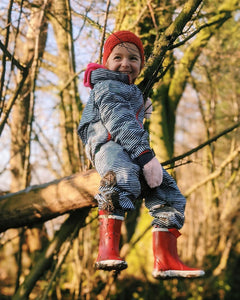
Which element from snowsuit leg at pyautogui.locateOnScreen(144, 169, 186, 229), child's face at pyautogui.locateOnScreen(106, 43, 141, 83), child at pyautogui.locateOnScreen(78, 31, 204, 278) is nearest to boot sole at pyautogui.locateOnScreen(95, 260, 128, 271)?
child at pyautogui.locateOnScreen(78, 31, 204, 278)

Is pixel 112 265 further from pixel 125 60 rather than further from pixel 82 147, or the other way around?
pixel 82 147

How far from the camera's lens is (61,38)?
497 centimetres

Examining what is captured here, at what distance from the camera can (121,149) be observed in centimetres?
216

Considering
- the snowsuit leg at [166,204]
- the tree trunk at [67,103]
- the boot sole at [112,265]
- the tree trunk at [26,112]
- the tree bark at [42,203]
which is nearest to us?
the boot sole at [112,265]

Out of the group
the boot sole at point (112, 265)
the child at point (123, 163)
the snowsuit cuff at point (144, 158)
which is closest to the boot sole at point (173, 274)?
the child at point (123, 163)

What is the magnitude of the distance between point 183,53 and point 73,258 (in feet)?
10.7

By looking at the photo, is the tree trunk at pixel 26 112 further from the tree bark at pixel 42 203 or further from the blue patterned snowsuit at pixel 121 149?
the blue patterned snowsuit at pixel 121 149

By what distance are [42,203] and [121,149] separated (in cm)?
141

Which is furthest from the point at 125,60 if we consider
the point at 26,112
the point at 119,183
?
the point at 26,112

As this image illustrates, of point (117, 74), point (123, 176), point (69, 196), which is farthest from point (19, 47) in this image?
point (123, 176)

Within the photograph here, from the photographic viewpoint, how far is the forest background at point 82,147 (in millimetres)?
3232

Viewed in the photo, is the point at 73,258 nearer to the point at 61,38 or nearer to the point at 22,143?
the point at 22,143

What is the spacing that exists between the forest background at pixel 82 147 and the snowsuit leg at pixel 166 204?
0.57 metres

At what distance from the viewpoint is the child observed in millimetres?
2057
